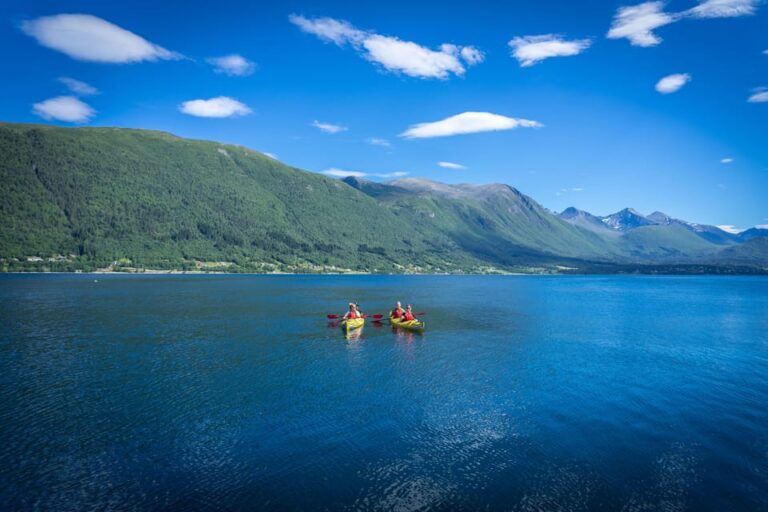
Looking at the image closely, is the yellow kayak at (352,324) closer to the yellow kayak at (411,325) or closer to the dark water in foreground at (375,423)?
the dark water in foreground at (375,423)

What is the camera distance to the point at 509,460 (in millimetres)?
23938

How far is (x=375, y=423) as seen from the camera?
29.3 m

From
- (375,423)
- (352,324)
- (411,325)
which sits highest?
(411,325)

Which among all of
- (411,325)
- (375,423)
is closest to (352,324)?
(411,325)

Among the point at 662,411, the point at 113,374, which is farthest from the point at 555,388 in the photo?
the point at 113,374

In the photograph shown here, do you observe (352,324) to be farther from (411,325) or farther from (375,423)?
(375,423)

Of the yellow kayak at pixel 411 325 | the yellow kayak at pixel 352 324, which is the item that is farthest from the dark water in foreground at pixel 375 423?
the yellow kayak at pixel 411 325

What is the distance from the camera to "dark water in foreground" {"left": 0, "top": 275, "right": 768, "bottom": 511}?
20.4 metres

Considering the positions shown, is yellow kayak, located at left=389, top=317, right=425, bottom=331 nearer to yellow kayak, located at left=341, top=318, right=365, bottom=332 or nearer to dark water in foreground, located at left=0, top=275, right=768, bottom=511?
yellow kayak, located at left=341, top=318, right=365, bottom=332

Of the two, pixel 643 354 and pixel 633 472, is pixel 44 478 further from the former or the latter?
pixel 643 354

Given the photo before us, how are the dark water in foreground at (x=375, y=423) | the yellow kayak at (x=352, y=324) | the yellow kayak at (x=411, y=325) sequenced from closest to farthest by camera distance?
the dark water in foreground at (x=375, y=423)
the yellow kayak at (x=352, y=324)
the yellow kayak at (x=411, y=325)

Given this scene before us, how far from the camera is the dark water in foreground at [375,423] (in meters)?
20.4

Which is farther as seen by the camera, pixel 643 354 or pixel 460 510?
pixel 643 354

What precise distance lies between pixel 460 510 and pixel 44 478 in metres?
20.1
